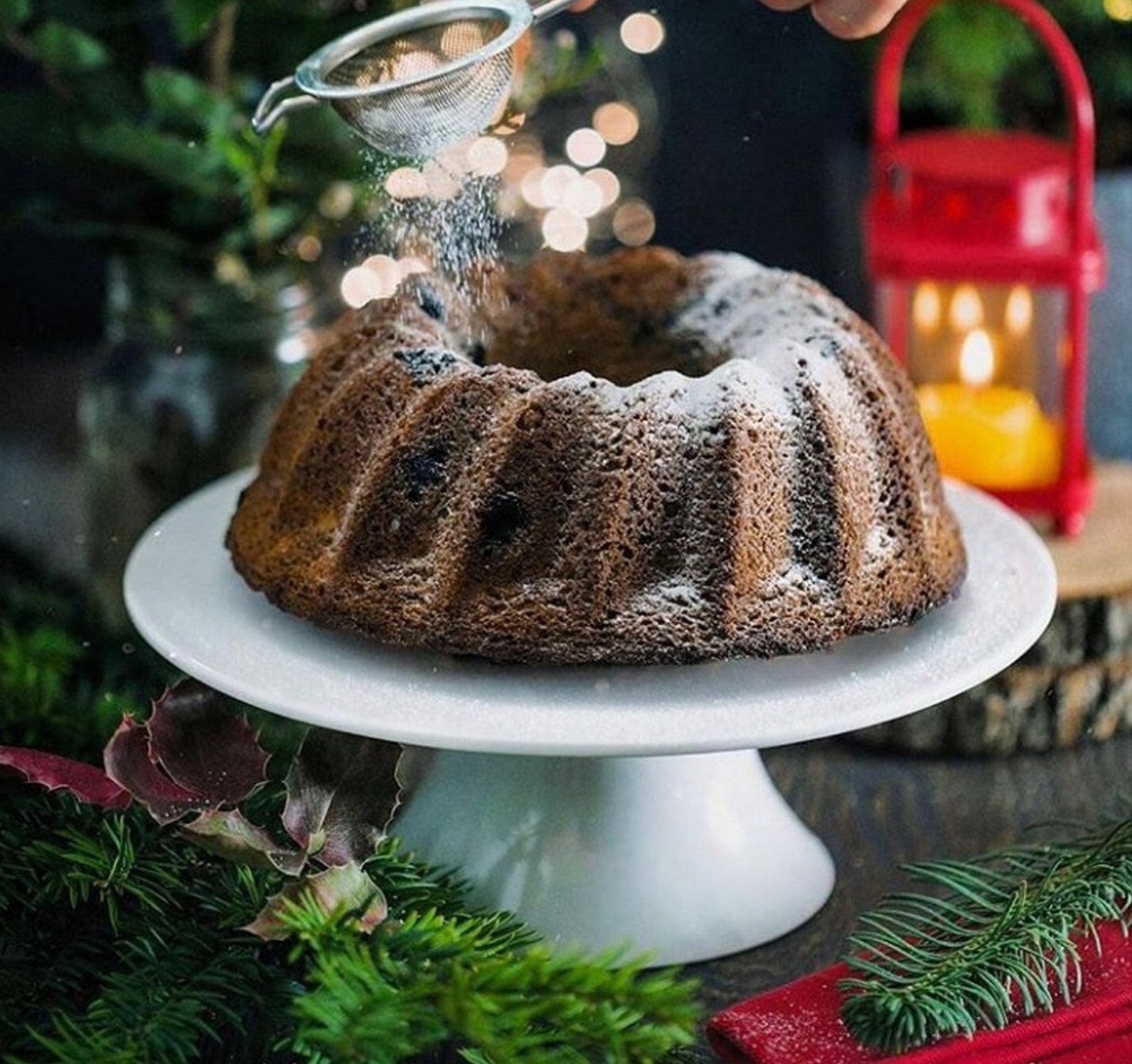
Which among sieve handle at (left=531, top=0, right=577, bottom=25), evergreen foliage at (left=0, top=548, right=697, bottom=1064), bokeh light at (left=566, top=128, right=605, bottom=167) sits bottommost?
evergreen foliage at (left=0, top=548, right=697, bottom=1064)

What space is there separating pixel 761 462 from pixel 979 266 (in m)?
0.54

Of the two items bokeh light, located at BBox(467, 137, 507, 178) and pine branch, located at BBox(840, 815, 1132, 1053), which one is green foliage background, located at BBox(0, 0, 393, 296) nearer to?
bokeh light, located at BBox(467, 137, 507, 178)

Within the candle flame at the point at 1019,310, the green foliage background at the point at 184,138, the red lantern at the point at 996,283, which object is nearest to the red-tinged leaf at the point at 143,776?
the green foliage background at the point at 184,138

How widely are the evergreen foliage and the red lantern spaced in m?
0.68

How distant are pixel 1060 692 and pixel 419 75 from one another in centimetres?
74

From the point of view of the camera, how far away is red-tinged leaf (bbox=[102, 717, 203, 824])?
1.11 m

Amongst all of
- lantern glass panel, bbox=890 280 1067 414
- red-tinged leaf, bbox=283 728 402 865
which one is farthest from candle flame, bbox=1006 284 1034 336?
red-tinged leaf, bbox=283 728 402 865

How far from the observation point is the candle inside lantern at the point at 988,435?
1737 mm

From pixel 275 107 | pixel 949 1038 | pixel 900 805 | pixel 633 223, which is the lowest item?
pixel 900 805

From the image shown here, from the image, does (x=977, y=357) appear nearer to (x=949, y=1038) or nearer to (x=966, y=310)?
(x=966, y=310)

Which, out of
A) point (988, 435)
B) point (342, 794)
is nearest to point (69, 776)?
point (342, 794)

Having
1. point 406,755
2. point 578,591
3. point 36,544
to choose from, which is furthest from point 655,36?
point 578,591

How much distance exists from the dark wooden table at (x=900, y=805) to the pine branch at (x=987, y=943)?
7cm

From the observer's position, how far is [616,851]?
1286 mm
